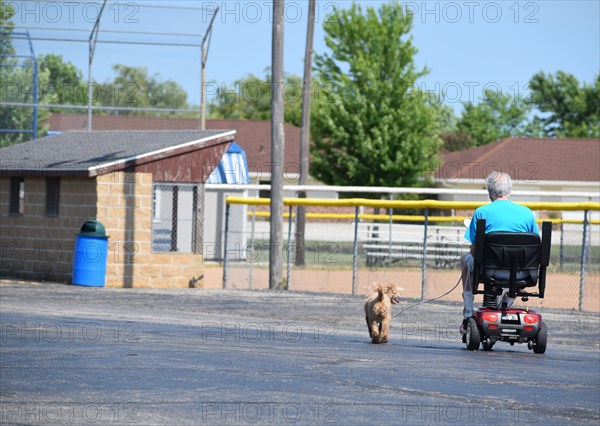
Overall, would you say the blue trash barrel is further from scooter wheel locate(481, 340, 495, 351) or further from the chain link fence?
scooter wheel locate(481, 340, 495, 351)

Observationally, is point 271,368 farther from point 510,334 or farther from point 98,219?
point 98,219

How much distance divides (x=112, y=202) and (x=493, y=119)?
68.8 meters

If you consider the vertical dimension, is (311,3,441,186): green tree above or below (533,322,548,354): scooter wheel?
above

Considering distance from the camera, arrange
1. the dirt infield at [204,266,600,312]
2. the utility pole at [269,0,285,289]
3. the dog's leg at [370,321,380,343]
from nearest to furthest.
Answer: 1. the dog's leg at [370,321,380,343]
2. the utility pole at [269,0,285,289]
3. the dirt infield at [204,266,600,312]

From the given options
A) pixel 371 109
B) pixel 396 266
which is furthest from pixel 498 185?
pixel 371 109

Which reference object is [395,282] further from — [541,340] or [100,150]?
[541,340]

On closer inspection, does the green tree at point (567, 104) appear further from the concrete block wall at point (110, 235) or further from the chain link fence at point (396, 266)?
the concrete block wall at point (110, 235)

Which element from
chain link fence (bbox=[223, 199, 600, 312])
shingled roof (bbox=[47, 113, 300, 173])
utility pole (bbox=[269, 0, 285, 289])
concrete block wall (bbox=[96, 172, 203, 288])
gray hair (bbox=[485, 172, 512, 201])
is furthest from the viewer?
shingled roof (bbox=[47, 113, 300, 173])

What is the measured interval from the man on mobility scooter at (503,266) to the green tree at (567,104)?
63680 millimetres

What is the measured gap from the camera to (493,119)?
87.8m

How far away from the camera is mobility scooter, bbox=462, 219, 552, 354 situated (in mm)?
10758

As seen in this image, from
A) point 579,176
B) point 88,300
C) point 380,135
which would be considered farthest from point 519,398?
point 579,176

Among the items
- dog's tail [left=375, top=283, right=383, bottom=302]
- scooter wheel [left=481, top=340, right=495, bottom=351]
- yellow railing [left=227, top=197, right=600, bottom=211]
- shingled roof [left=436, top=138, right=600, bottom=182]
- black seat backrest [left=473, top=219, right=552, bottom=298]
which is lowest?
scooter wheel [left=481, top=340, right=495, bottom=351]

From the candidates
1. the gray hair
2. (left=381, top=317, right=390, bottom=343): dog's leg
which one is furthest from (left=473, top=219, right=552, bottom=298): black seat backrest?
(left=381, top=317, right=390, bottom=343): dog's leg
